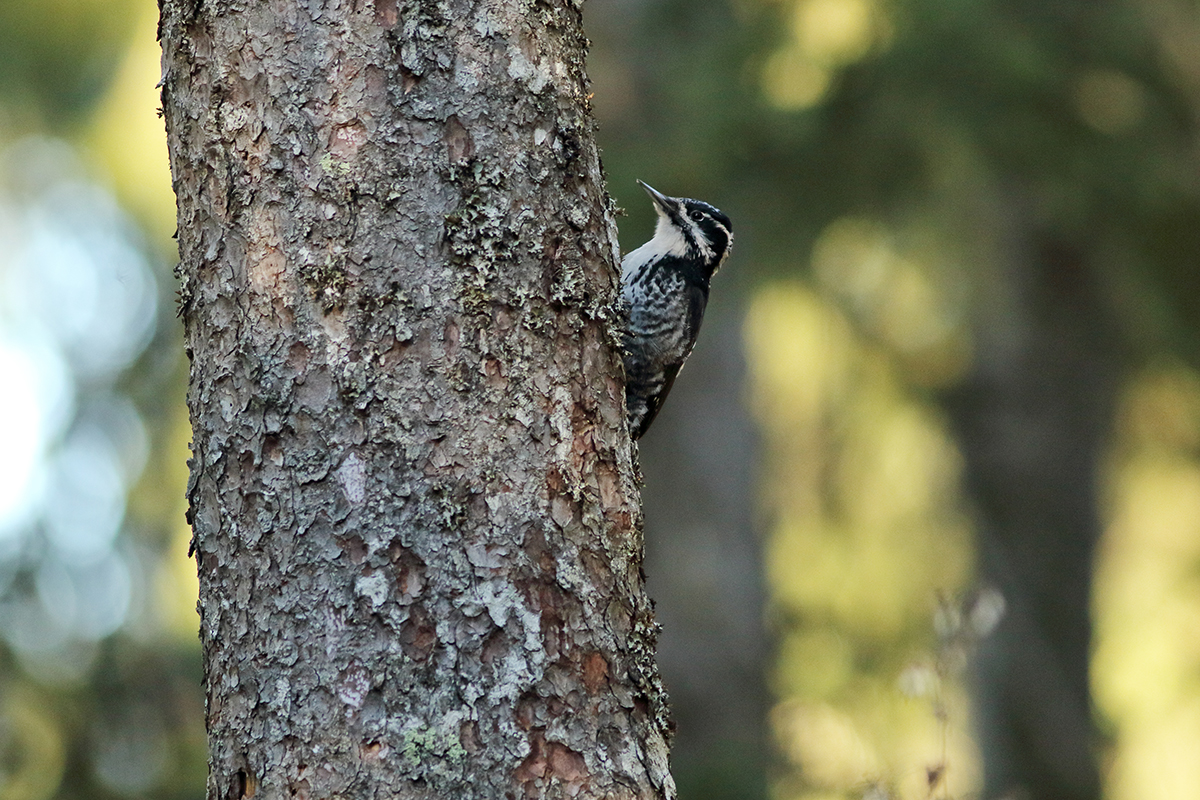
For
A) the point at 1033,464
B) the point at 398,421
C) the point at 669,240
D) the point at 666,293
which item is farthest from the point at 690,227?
the point at 1033,464

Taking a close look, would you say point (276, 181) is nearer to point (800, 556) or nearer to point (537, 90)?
point (537, 90)

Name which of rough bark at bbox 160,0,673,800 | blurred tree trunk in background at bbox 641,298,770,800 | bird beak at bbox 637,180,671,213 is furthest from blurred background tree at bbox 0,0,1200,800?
rough bark at bbox 160,0,673,800

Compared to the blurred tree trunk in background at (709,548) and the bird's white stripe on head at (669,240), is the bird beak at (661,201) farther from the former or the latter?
the blurred tree trunk in background at (709,548)

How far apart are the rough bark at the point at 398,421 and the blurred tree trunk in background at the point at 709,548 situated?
3.96 metres

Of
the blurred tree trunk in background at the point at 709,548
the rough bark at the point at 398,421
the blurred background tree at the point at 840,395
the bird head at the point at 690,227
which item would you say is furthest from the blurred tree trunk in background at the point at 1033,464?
the rough bark at the point at 398,421

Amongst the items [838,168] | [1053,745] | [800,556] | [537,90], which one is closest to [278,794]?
[537,90]

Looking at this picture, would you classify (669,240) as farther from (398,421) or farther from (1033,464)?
(1033,464)

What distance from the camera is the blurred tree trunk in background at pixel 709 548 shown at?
620cm

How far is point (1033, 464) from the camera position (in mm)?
7715

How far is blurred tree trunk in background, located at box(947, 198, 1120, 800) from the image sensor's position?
7523 mm

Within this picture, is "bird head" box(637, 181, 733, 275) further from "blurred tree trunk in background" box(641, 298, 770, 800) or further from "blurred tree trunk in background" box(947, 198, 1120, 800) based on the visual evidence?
"blurred tree trunk in background" box(947, 198, 1120, 800)

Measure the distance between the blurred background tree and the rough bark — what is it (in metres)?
1.60

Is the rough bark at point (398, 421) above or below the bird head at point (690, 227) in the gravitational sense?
below

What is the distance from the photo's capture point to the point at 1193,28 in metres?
5.86
